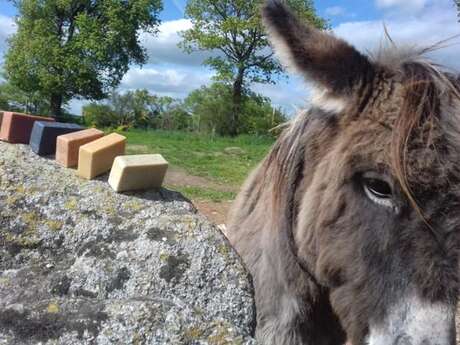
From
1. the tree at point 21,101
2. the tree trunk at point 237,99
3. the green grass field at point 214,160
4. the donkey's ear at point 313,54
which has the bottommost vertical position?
the tree at point 21,101

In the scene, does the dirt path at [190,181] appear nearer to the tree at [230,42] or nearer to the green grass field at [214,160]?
the green grass field at [214,160]

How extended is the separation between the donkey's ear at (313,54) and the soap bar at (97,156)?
0.80 m

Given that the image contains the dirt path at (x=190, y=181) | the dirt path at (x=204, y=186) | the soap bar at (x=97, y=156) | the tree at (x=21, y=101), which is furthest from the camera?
the tree at (x=21, y=101)

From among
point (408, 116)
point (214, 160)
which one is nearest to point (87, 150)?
point (408, 116)

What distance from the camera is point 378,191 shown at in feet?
6.69

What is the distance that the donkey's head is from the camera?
187 centimetres

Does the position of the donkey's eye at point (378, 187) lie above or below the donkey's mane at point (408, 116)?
below

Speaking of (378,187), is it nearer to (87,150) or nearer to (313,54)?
(313,54)

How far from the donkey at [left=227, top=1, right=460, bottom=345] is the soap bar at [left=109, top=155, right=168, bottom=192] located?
0.74 metres

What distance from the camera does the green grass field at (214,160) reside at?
1174cm

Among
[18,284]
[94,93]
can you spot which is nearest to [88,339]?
[18,284]

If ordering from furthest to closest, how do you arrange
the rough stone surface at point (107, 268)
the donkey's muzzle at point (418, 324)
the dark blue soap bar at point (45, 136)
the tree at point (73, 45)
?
the tree at point (73, 45)
the dark blue soap bar at point (45, 136)
the donkey's muzzle at point (418, 324)
the rough stone surface at point (107, 268)

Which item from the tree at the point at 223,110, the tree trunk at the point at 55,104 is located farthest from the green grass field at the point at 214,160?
the tree trunk at the point at 55,104

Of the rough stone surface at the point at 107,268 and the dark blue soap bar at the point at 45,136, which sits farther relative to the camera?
the dark blue soap bar at the point at 45,136
